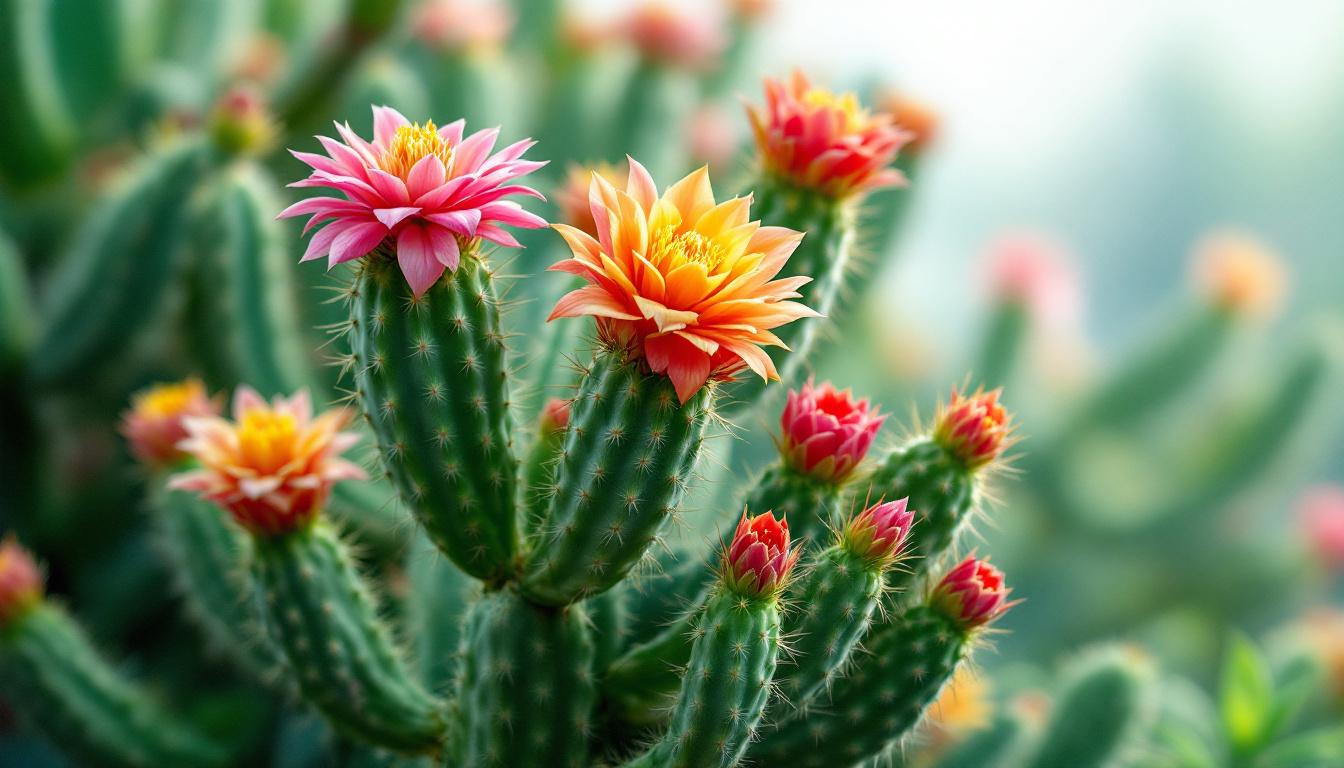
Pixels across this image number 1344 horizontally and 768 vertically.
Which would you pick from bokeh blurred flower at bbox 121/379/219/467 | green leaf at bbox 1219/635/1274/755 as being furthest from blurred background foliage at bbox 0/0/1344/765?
bokeh blurred flower at bbox 121/379/219/467

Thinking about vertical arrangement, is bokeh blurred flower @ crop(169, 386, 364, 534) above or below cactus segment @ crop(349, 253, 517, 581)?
below

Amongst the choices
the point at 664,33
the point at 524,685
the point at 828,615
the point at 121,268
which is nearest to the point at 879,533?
the point at 828,615

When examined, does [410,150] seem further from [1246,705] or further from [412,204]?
[1246,705]

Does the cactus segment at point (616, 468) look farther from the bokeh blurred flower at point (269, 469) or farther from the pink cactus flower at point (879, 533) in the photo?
the bokeh blurred flower at point (269, 469)

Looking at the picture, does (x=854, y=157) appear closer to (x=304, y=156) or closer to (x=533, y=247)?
(x=304, y=156)

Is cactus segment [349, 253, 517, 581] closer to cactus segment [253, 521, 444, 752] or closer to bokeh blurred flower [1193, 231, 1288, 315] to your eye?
cactus segment [253, 521, 444, 752]
